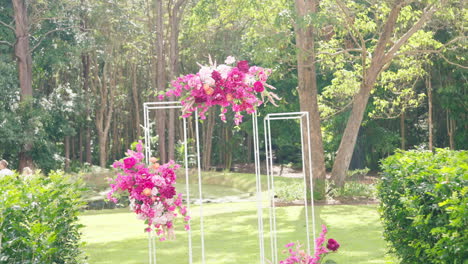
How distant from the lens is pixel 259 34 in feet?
47.8

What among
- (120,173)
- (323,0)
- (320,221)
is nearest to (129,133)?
(323,0)

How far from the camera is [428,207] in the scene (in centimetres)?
432

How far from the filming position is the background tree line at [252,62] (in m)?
14.3

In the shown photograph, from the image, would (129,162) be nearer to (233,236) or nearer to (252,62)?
(233,236)

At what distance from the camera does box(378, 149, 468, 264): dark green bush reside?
3.54 m

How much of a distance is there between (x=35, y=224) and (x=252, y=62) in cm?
2014

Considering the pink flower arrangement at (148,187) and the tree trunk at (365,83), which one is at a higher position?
the tree trunk at (365,83)

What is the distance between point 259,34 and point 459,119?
9.52m

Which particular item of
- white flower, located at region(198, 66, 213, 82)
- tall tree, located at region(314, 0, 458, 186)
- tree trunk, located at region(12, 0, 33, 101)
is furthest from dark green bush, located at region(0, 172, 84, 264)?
tree trunk, located at region(12, 0, 33, 101)

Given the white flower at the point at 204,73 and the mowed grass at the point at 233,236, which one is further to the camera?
the mowed grass at the point at 233,236

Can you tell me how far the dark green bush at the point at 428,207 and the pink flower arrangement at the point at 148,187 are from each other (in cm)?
203

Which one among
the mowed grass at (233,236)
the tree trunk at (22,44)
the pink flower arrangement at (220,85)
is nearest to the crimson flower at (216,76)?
the pink flower arrangement at (220,85)

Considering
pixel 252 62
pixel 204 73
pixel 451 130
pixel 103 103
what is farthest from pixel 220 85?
pixel 103 103

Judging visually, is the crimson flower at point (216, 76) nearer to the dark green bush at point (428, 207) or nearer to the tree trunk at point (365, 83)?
the dark green bush at point (428, 207)
